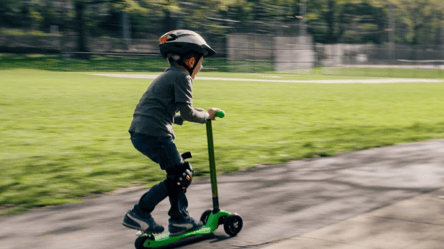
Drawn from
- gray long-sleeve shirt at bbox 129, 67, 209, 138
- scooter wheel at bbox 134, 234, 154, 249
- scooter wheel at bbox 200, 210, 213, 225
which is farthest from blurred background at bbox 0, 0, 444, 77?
scooter wheel at bbox 134, 234, 154, 249

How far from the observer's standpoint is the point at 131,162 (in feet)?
23.6

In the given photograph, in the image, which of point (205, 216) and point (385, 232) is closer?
point (385, 232)

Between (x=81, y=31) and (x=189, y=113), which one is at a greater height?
(x=81, y=31)

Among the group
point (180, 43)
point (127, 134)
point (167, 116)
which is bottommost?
point (127, 134)

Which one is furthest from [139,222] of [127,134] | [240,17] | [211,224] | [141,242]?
[240,17]

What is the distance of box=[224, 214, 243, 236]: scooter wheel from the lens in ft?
13.4

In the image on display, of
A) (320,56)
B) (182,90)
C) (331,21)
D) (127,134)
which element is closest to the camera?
(182,90)

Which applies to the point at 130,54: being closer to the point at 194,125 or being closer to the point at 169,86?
the point at 194,125

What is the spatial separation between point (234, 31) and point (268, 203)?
134 ft

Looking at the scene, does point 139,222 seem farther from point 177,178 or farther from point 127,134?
point 127,134

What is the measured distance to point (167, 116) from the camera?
3816mm

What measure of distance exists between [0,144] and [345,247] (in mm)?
6363

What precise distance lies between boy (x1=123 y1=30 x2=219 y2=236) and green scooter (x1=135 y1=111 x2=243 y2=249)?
57mm

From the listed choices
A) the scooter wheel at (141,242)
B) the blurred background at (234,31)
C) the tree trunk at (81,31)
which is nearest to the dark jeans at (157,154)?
the scooter wheel at (141,242)
